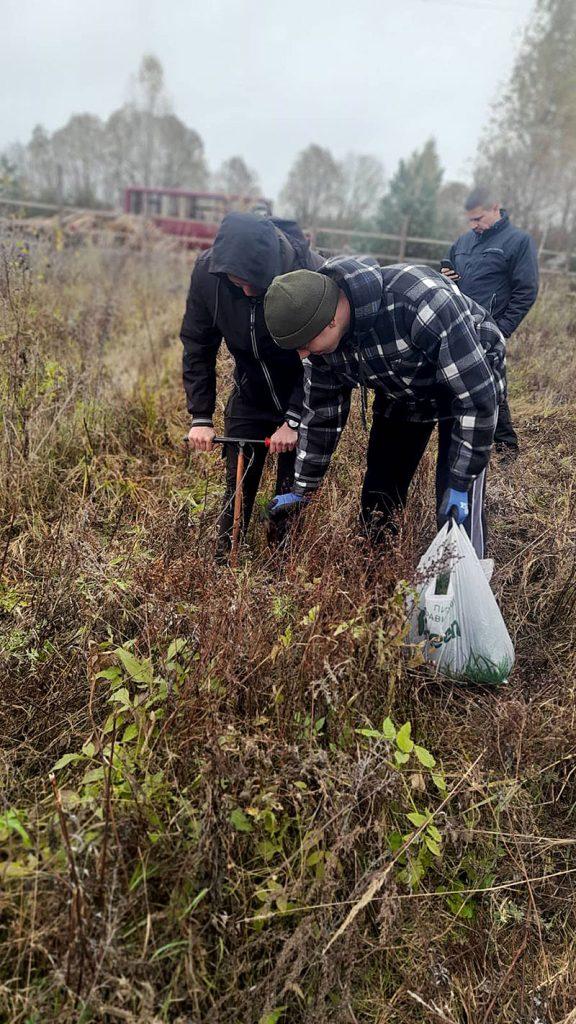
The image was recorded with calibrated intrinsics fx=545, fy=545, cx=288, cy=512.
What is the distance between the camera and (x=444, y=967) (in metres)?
1.43

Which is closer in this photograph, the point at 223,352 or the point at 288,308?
the point at 288,308

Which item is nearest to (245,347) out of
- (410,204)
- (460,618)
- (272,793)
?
(460,618)

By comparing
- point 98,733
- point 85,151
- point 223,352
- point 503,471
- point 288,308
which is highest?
point 85,151

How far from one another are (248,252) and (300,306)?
489mm

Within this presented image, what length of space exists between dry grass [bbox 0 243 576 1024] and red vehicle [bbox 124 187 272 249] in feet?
44.2

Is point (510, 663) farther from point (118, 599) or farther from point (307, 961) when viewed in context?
point (118, 599)

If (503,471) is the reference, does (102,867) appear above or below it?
below

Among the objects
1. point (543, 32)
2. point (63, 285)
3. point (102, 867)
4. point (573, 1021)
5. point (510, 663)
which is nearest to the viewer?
point (102, 867)

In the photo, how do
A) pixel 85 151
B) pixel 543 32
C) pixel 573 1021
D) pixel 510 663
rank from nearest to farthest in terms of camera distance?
pixel 573 1021 < pixel 510 663 < pixel 543 32 < pixel 85 151

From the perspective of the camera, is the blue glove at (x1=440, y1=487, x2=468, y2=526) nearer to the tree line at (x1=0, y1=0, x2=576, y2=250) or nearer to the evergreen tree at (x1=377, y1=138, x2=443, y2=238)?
the tree line at (x1=0, y1=0, x2=576, y2=250)

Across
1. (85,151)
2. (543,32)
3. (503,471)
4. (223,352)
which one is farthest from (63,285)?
(85,151)

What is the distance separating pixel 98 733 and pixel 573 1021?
4.71ft

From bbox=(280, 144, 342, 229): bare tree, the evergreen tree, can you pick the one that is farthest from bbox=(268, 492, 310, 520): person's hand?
bbox=(280, 144, 342, 229): bare tree

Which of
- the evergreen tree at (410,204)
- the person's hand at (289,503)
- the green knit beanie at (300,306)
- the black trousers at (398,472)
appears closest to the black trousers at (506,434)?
the black trousers at (398,472)
